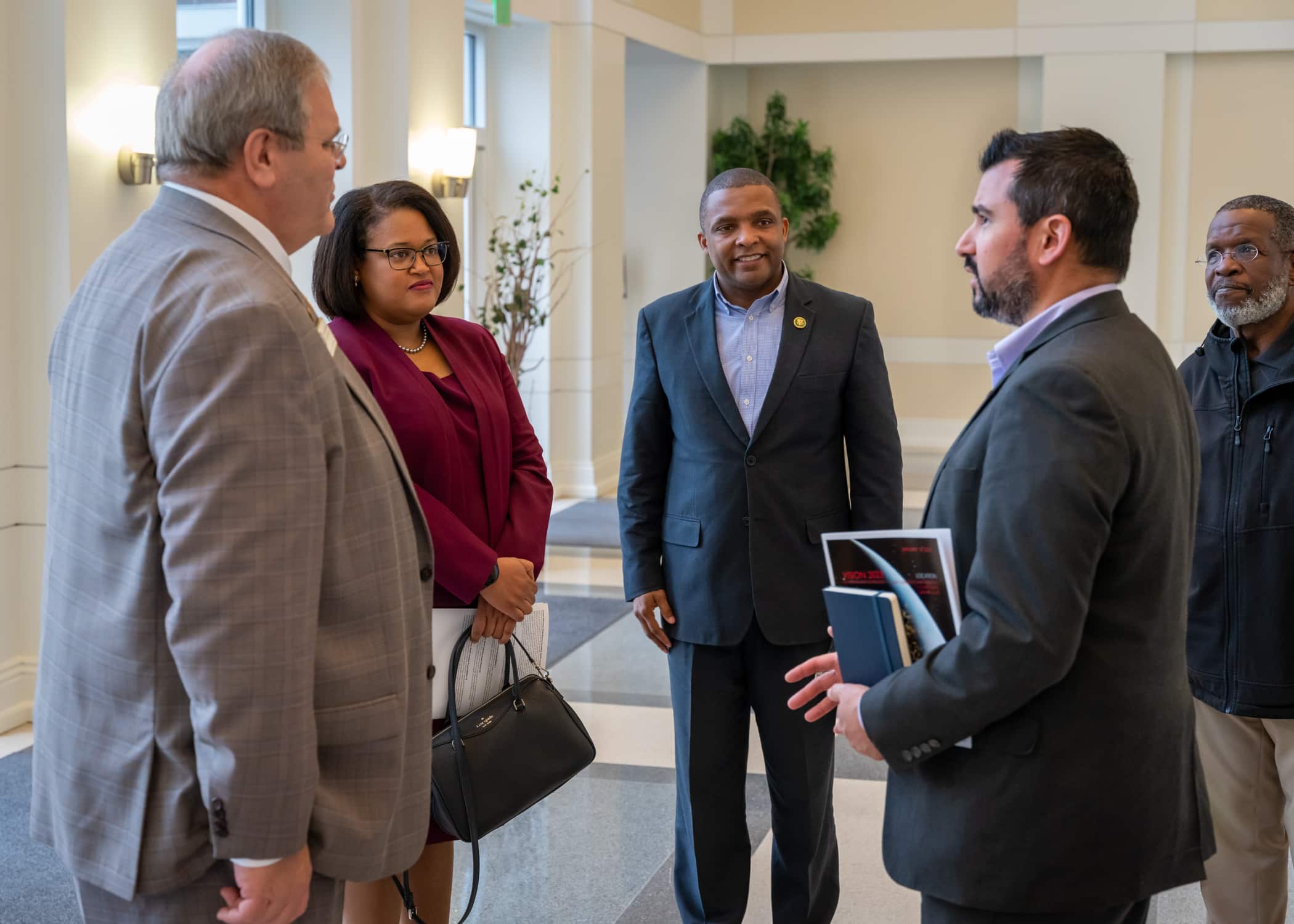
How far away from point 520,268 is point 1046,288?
22.9 feet

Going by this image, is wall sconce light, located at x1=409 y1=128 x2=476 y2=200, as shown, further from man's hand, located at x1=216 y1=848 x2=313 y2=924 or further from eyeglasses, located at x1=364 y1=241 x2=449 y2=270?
man's hand, located at x1=216 y1=848 x2=313 y2=924

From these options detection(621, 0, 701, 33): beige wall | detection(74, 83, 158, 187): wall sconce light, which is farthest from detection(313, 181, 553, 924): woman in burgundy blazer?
detection(621, 0, 701, 33): beige wall

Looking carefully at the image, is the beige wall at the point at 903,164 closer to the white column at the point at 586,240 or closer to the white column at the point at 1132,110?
the white column at the point at 1132,110

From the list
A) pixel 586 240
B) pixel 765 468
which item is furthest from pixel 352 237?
pixel 586 240

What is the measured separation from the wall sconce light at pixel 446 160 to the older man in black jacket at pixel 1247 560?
507 centimetres

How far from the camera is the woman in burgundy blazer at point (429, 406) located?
245cm

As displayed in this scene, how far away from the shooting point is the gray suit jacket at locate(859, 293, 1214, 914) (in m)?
1.56

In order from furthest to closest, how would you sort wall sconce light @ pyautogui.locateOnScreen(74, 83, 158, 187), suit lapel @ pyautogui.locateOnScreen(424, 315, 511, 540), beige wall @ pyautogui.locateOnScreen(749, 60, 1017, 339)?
beige wall @ pyautogui.locateOnScreen(749, 60, 1017, 339) < wall sconce light @ pyautogui.locateOnScreen(74, 83, 158, 187) < suit lapel @ pyautogui.locateOnScreen(424, 315, 511, 540)

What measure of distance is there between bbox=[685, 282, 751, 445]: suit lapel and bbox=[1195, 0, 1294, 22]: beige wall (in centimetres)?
982

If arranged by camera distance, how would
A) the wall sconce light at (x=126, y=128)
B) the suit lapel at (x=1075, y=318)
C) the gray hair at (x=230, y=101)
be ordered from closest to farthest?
the gray hair at (x=230, y=101)
the suit lapel at (x=1075, y=318)
the wall sconce light at (x=126, y=128)

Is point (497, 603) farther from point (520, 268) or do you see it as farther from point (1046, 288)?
point (520, 268)

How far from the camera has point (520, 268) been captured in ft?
27.8

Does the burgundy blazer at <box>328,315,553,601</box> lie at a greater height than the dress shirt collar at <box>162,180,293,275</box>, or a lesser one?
lesser

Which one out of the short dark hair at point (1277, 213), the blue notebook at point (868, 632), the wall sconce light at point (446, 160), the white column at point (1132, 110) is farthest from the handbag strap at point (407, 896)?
the white column at point (1132, 110)
